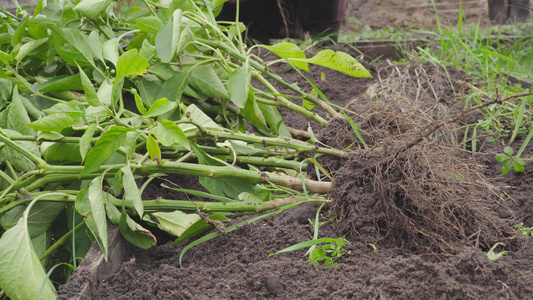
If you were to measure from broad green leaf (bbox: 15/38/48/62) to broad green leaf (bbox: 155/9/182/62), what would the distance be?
0.50 m

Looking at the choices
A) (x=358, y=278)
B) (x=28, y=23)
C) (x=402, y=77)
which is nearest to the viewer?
(x=358, y=278)

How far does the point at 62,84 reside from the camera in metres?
1.77

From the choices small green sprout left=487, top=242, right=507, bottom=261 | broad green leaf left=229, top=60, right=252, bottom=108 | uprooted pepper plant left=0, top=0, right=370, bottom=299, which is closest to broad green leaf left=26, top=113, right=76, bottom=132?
uprooted pepper plant left=0, top=0, right=370, bottom=299

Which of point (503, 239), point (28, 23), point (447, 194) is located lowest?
point (503, 239)

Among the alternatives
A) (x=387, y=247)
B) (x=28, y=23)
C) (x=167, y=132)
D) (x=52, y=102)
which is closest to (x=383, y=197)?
(x=387, y=247)

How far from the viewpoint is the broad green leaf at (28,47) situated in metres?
1.73

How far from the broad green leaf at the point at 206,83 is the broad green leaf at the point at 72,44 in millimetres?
337

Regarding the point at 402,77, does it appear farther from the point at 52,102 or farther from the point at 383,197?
the point at 52,102

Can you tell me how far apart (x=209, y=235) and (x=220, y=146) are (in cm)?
33

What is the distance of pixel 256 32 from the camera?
175 inches

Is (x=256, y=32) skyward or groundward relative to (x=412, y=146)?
groundward

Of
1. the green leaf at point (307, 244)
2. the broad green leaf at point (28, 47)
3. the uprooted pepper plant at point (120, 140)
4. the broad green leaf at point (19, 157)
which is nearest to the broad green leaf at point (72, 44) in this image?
the uprooted pepper plant at point (120, 140)

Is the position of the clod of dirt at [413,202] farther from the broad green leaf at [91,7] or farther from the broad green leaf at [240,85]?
the broad green leaf at [91,7]

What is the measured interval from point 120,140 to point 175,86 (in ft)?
1.54
